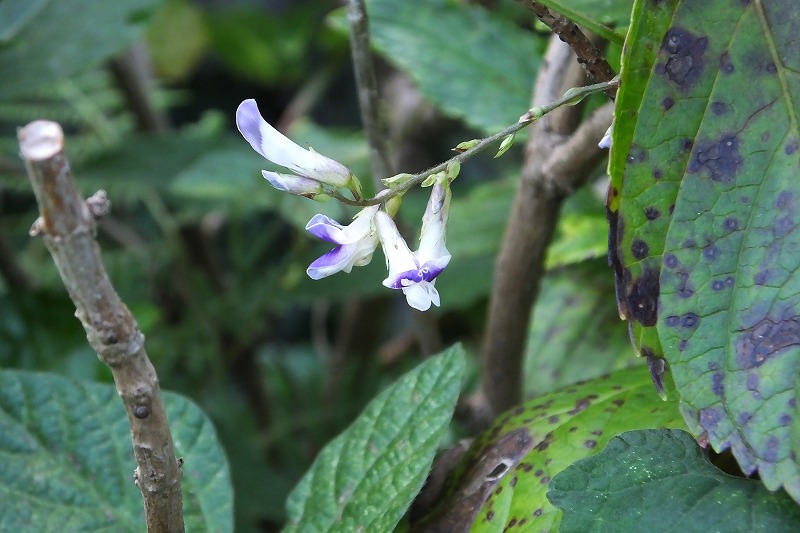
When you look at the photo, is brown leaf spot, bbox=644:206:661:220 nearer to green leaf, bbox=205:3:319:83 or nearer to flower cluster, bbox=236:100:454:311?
flower cluster, bbox=236:100:454:311

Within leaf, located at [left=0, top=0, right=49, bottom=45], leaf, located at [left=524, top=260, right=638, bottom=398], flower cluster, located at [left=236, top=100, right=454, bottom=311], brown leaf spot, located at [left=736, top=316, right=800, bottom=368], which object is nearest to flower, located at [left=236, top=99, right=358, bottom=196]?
flower cluster, located at [left=236, top=100, right=454, bottom=311]

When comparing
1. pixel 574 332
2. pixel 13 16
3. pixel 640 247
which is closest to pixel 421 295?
pixel 640 247

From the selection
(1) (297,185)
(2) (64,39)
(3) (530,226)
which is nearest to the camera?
(1) (297,185)

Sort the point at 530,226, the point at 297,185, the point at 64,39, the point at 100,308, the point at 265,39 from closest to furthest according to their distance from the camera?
the point at 100,308 → the point at 297,185 → the point at 530,226 → the point at 64,39 → the point at 265,39

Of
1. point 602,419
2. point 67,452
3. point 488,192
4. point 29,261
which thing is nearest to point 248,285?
point 29,261

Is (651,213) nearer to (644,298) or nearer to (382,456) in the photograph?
(644,298)

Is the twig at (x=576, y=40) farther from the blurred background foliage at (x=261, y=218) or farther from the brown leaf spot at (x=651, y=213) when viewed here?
the blurred background foliage at (x=261, y=218)

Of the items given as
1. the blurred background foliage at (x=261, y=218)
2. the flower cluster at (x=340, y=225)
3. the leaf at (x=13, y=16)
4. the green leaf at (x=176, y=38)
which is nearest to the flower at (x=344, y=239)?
the flower cluster at (x=340, y=225)

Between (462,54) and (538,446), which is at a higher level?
(462,54)
